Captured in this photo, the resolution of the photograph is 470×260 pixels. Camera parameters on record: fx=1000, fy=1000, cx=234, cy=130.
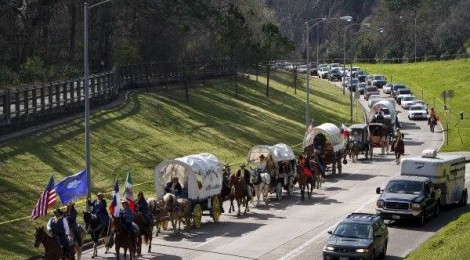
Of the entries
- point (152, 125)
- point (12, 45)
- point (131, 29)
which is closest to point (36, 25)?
point (12, 45)

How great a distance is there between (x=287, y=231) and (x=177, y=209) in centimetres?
Answer: 402

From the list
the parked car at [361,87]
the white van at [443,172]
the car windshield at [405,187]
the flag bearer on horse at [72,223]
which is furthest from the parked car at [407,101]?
the flag bearer on horse at [72,223]

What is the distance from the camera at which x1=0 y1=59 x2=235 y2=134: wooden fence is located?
153 ft

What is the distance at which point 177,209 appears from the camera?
108 feet

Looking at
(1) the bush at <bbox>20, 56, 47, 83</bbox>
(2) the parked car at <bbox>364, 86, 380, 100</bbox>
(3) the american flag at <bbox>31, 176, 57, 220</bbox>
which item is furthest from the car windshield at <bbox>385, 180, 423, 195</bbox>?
(2) the parked car at <bbox>364, 86, 380, 100</bbox>

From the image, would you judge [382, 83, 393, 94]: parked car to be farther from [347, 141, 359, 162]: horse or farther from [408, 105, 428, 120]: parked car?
[347, 141, 359, 162]: horse

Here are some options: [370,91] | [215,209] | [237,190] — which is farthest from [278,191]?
[370,91]

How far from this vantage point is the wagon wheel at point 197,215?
1351 inches

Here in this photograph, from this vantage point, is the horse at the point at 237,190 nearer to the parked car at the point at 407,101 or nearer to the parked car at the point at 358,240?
the parked car at the point at 358,240

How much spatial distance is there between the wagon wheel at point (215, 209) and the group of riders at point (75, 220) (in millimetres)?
5610

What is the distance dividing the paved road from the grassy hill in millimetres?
4670

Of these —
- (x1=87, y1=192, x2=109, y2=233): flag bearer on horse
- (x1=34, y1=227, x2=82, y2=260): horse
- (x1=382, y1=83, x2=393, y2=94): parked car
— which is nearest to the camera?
(x1=34, y1=227, x2=82, y2=260): horse

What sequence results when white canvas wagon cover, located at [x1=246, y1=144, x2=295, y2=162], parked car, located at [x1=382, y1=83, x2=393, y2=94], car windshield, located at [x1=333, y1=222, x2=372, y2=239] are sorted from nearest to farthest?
car windshield, located at [x1=333, y1=222, x2=372, y2=239] → white canvas wagon cover, located at [x1=246, y1=144, x2=295, y2=162] → parked car, located at [x1=382, y1=83, x2=393, y2=94]

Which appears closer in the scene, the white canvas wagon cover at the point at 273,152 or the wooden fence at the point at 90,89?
the white canvas wagon cover at the point at 273,152
